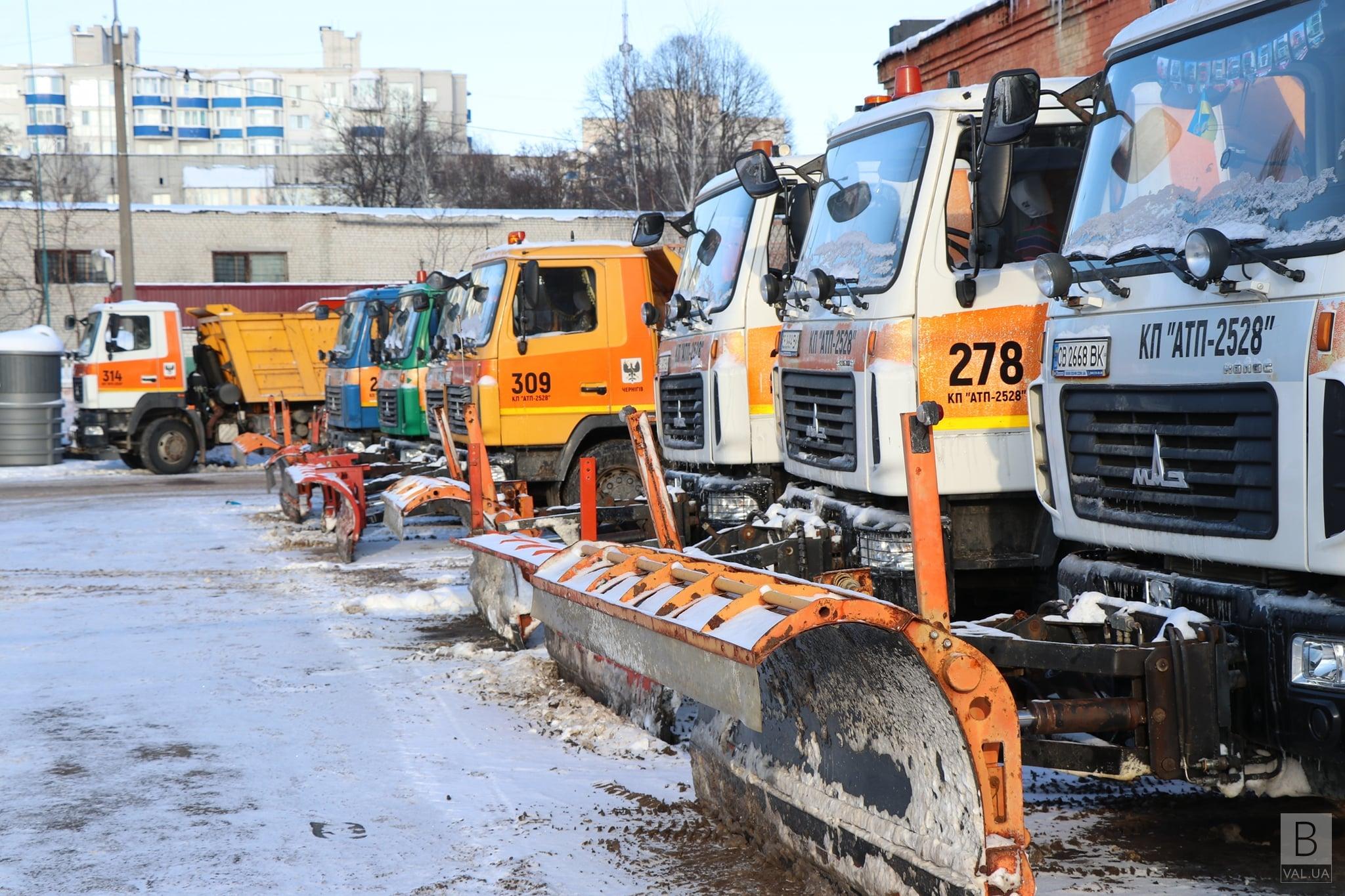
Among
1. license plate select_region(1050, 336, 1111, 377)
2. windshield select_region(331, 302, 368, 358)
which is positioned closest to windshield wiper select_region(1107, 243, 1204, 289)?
license plate select_region(1050, 336, 1111, 377)

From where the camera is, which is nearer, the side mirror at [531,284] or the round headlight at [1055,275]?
the round headlight at [1055,275]

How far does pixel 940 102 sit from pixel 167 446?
1970cm

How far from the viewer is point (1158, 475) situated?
4.22 m

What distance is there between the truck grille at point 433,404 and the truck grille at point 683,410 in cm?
491

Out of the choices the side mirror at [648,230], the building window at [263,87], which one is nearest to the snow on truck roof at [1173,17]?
the side mirror at [648,230]

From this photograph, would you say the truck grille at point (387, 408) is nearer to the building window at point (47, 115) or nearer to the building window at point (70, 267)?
the building window at point (70, 267)

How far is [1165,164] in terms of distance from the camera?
4477 millimetres

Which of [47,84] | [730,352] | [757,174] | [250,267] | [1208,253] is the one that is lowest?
[730,352]

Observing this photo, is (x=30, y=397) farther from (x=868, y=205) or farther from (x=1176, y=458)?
(x=1176, y=458)

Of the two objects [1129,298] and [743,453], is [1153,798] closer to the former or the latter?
[1129,298]

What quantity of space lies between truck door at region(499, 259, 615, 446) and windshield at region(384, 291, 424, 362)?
458 cm

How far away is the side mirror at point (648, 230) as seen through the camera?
10.0 meters

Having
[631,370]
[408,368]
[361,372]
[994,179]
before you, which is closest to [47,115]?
[361,372]

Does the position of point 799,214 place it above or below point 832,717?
above
